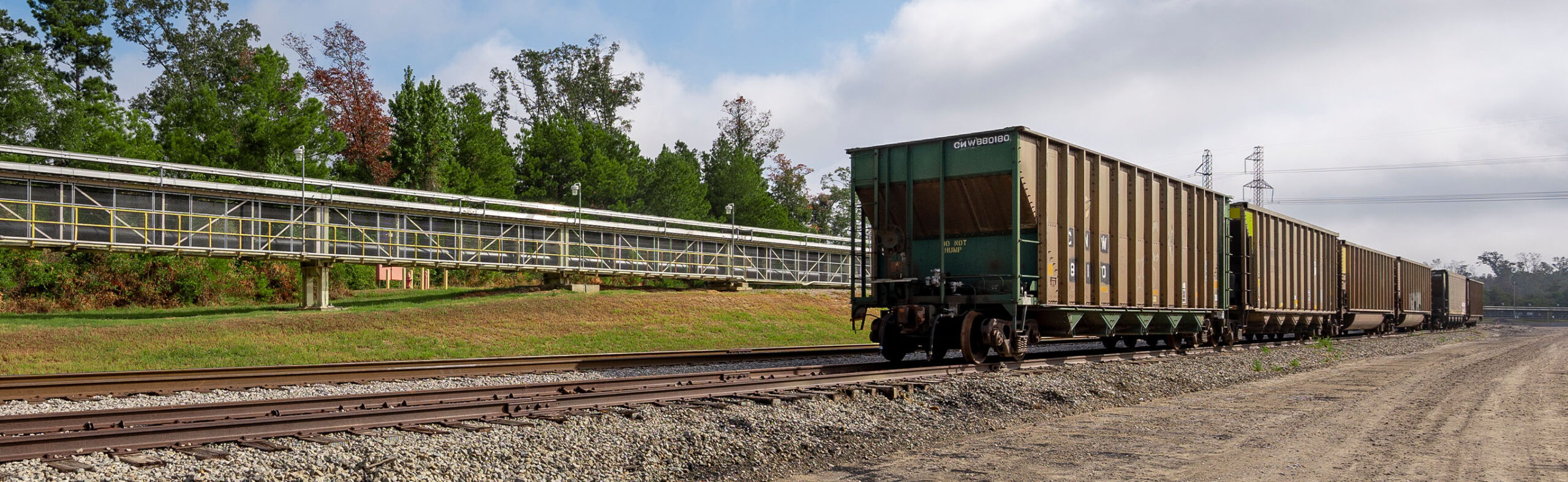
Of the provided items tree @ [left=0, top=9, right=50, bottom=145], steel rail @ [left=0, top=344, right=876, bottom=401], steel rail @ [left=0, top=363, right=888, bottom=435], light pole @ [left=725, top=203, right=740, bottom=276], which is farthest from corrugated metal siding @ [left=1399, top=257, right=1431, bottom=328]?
tree @ [left=0, top=9, right=50, bottom=145]

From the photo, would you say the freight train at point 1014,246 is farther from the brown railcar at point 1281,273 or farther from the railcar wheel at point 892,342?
the brown railcar at point 1281,273

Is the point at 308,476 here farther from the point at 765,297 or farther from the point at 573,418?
the point at 765,297

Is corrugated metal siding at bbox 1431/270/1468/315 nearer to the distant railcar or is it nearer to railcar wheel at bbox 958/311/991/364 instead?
the distant railcar

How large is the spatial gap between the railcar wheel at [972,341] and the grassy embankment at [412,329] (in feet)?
33.5

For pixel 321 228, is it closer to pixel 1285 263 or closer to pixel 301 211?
pixel 301 211

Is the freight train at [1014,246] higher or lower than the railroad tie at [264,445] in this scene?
higher

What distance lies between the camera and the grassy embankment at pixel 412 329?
18953 millimetres

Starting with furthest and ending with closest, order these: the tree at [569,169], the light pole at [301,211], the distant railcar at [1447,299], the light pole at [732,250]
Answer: the tree at [569,169] → the distant railcar at [1447,299] → the light pole at [732,250] → the light pole at [301,211]

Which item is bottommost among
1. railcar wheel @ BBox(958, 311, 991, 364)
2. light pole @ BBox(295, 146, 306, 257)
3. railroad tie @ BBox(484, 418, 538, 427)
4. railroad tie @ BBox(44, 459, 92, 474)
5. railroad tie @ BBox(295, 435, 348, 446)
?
railroad tie @ BBox(484, 418, 538, 427)

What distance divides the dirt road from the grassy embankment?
557 inches

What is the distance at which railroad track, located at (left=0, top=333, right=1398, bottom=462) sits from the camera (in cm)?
701

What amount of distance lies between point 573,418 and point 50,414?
4.31 metres

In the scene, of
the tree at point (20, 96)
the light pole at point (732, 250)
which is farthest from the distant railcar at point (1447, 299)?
the tree at point (20, 96)

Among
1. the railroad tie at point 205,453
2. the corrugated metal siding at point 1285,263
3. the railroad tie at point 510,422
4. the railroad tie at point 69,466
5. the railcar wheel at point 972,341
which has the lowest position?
the railroad tie at point 510,422
